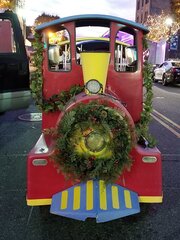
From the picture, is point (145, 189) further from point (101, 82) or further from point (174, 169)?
point (174, 169)

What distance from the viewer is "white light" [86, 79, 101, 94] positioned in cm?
387

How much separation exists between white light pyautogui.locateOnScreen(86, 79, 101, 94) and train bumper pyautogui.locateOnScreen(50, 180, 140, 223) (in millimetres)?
1070

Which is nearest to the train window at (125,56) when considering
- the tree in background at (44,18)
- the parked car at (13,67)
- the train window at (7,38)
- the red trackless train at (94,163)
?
the red trackless train at (94,163)

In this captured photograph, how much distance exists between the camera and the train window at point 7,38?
7.68 meters

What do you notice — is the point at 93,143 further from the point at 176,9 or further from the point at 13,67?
the point at 176,9

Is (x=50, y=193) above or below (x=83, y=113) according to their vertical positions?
below

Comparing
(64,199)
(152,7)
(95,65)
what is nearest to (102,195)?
(64,199)

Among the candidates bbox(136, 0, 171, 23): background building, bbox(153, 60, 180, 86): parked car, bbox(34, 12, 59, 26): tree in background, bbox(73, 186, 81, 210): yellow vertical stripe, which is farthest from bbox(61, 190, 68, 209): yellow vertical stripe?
bbox(136, 0, 171, 23): background building

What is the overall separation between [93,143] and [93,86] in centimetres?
72

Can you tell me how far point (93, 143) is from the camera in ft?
11.8

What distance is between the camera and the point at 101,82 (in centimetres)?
398

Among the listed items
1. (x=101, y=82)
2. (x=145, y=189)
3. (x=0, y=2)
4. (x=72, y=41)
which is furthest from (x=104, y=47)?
(x=0, y=2)

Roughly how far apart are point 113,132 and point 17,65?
4604 millimetres

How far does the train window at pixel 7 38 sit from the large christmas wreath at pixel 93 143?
4.80 meters
